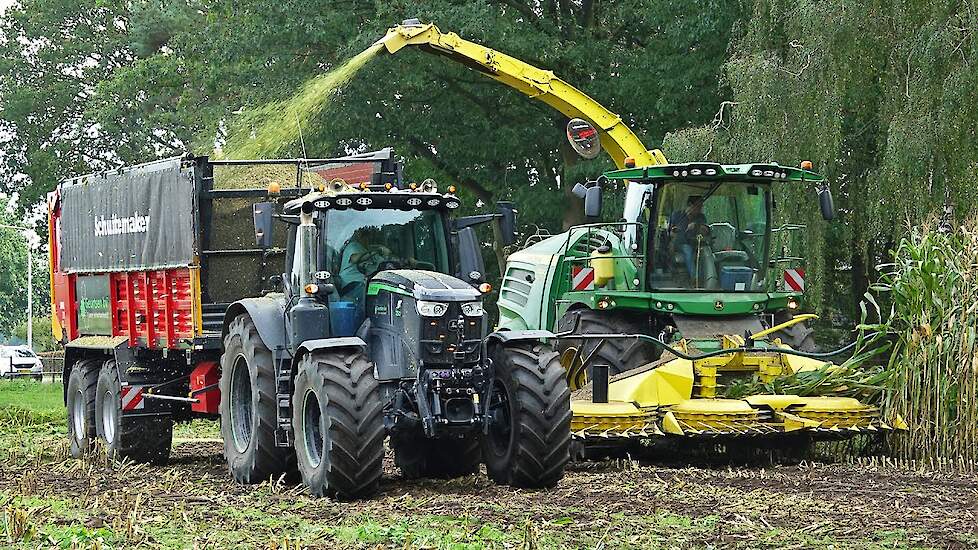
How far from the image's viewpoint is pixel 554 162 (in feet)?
104

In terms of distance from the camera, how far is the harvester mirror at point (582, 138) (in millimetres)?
18219

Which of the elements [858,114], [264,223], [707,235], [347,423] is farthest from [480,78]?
[347,423]

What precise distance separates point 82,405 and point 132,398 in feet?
5.46

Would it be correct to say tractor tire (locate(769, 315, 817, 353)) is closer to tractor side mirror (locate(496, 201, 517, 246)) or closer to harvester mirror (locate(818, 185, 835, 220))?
harvester mirror (locate(818, 185, 835, 220))

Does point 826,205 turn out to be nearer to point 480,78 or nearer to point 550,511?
point 550,511

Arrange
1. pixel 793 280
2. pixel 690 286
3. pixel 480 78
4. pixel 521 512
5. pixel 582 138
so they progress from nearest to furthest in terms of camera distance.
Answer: pixel 521 512 < pixel 690 286 < pixel 793 280 < pixel 582 138 < pixel 480 78

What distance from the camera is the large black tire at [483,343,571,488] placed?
10.6m

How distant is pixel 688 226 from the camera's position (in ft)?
48.2

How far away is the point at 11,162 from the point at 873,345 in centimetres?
3349

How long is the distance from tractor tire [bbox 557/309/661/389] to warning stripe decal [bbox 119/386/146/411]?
13.3 feet

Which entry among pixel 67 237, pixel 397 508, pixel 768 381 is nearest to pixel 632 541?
pixel 397 508

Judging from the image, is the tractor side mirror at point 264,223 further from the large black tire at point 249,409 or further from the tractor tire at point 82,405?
the tractor tire at point 82,405

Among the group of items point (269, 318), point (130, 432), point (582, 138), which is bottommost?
point (130, 432)

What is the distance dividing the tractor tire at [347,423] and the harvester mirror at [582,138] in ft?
27.0
